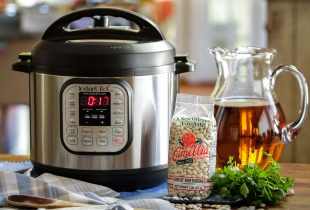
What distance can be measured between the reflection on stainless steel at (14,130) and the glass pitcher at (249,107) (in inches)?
99.4

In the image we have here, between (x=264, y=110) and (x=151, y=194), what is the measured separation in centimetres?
24

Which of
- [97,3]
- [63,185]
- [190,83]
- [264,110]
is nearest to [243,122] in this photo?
[264,110]

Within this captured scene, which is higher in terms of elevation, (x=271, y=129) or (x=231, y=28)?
(x=231, y=28)

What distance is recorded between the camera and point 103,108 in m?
1.10

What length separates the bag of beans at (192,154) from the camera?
106 cm

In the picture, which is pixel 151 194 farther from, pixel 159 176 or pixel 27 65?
pixel 27 65

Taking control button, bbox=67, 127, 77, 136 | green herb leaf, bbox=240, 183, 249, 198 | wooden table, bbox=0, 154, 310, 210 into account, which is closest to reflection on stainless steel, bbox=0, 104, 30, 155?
wooden table, bbox=0, 154, 310, 210

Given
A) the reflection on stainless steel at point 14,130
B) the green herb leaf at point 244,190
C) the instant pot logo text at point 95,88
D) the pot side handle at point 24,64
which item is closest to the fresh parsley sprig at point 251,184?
the green herb leaf at point 244,190

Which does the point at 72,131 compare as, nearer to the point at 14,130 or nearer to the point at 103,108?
the point at 103,108

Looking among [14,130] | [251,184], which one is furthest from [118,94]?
[14,130]

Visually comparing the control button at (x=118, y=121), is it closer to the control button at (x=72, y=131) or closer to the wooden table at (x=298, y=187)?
the control button at (x=72, y=131)

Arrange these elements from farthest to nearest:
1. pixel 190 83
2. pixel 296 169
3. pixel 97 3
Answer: pixel 190 83 → pixel 97 3 → pixel 296 169

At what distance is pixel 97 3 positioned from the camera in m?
4.90

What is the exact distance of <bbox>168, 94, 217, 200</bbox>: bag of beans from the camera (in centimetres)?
106
